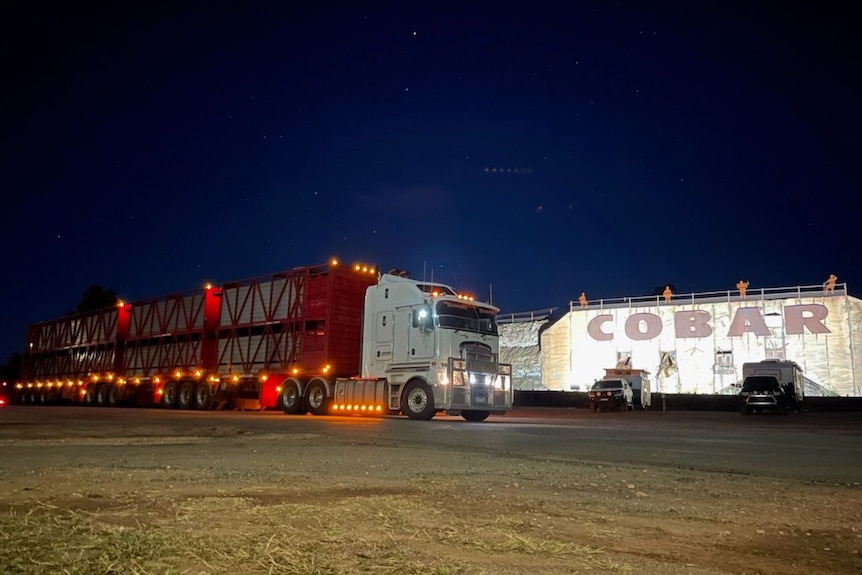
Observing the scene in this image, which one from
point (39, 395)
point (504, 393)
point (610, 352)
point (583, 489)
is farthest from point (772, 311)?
point (39, 395)

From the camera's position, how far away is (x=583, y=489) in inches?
229

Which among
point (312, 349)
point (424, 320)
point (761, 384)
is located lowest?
point (761, 384)

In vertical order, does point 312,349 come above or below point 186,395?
above

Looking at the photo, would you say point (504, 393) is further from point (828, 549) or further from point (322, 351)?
point (828, 549)

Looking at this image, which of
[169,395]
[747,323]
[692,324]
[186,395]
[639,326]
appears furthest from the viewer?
[639,326]

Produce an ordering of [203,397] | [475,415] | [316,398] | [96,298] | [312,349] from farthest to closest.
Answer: [96,298]
[203,397]
[312,349]
[316,398]
[475,415]

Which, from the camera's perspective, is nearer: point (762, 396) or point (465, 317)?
point (465, 317)

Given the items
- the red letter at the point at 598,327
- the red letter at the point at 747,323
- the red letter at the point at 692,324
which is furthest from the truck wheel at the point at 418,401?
the red letter at the point at 747,323

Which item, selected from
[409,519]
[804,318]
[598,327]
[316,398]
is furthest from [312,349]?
[804,318]

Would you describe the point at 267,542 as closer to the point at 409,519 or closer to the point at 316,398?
the point at 409,519

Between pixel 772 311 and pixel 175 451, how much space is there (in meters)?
39.4

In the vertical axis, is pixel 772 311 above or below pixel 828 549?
above

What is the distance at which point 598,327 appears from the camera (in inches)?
1758

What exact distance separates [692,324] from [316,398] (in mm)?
28300
